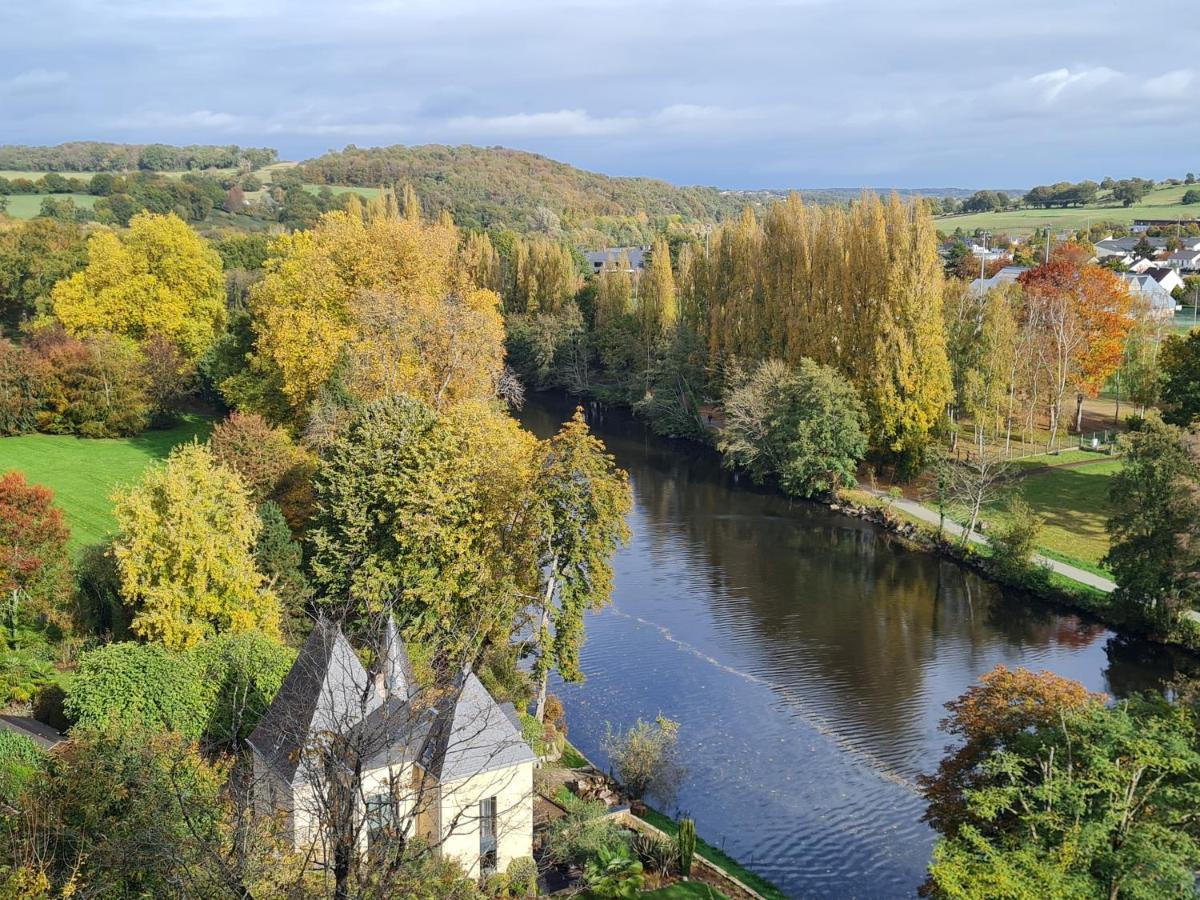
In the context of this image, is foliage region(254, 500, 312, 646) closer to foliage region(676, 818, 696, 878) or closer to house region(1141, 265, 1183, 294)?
foliage region(676, 818, 696, 878)

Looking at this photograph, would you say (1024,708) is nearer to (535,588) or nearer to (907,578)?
(535,588)

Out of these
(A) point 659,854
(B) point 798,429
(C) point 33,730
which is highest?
(B) point 798,429

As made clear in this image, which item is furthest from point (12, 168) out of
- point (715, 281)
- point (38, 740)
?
point (38, 740)

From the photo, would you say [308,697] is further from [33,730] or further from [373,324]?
[373,324]

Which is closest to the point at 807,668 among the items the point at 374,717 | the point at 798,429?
the point at 374,717

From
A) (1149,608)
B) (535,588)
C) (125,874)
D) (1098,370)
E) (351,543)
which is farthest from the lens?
(1098,370)

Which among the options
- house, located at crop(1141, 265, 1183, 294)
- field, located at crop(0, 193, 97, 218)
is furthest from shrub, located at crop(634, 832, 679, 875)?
field, located at crop(0, 193, 97, 218)

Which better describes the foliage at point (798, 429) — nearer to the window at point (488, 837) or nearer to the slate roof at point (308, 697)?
the window at point (488, 837)
